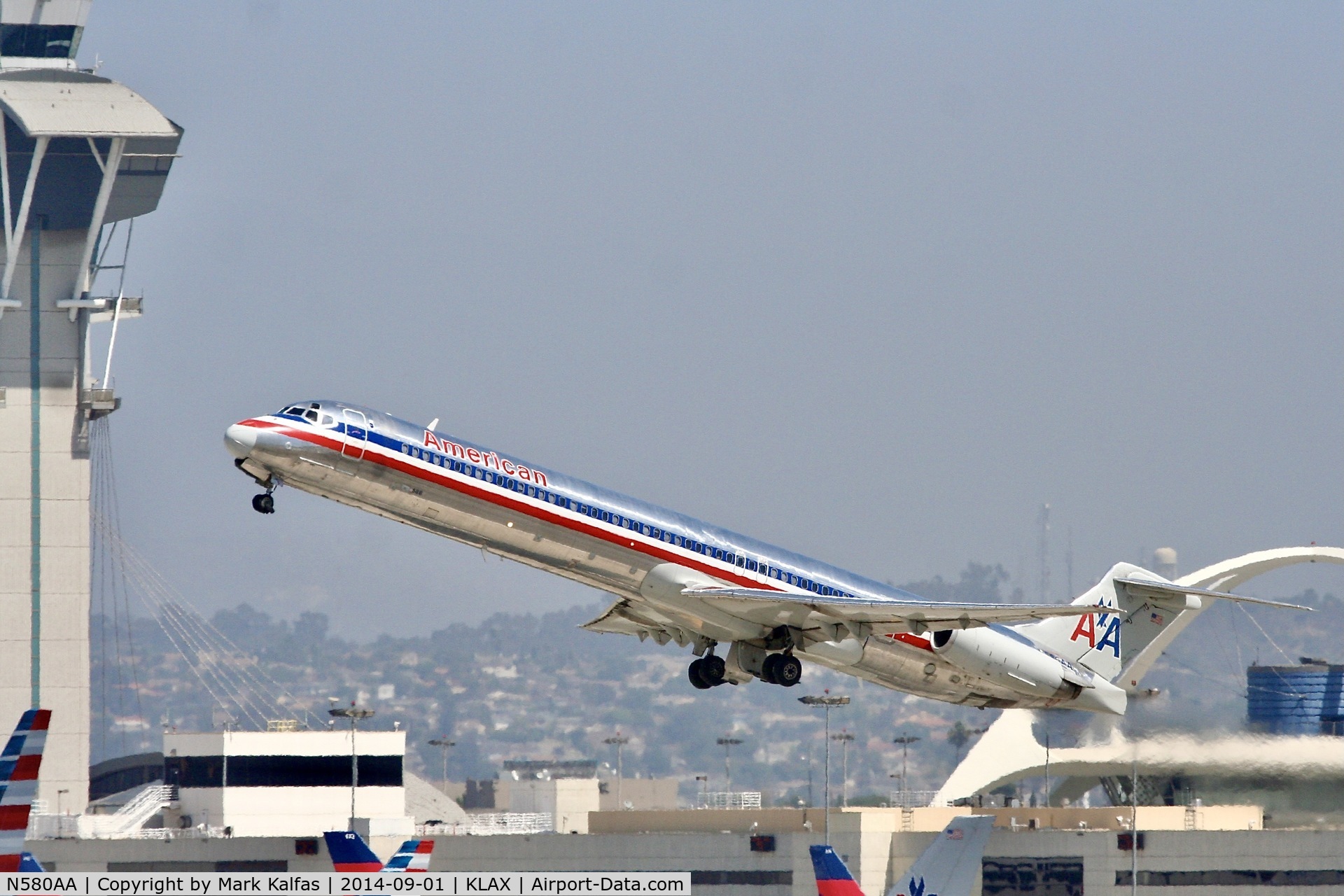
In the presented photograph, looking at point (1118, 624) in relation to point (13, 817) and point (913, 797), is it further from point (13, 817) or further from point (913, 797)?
point (913, 797)

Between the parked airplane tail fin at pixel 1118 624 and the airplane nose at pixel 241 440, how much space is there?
25.1 m

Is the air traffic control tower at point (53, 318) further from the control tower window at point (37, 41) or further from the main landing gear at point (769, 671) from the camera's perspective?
the main landing gear at point (769, 671)

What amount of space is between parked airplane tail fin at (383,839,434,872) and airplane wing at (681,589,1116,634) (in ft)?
28.9

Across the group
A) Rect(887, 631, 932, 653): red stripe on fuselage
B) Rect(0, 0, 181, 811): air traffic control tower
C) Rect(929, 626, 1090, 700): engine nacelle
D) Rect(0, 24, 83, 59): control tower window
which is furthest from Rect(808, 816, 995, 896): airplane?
Rect(0, 24, 83, 59): control tower window

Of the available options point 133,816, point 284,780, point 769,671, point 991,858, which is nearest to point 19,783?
point 769,671

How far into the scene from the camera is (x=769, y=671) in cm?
5016

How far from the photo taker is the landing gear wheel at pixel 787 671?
1965 inches

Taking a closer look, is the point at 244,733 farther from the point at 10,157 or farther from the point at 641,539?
the point at 641,539

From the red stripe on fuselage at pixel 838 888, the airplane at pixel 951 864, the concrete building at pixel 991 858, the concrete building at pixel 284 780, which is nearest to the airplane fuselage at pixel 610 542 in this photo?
the airplane at pixel 951 864

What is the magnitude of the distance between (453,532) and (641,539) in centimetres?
474

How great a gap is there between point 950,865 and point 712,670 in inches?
336

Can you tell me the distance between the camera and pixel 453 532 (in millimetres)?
45562

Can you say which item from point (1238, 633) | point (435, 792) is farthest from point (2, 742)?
point (1238, 633)

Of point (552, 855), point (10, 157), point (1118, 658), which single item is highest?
point (10, 157)
